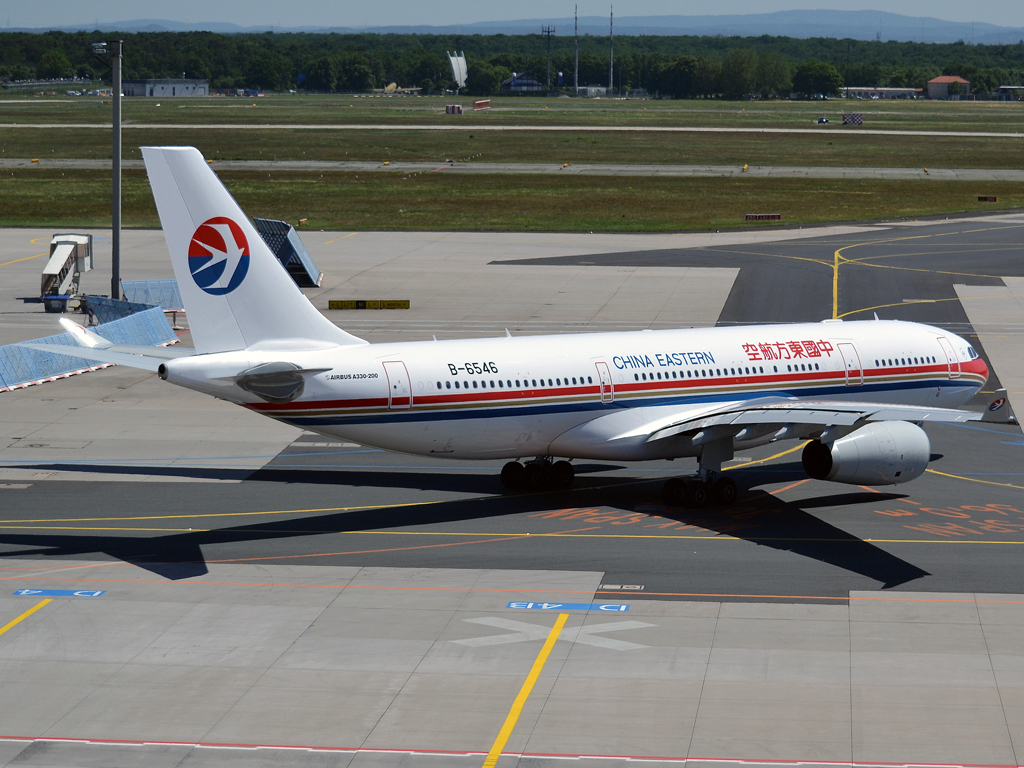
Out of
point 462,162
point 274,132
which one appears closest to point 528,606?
point 462,162

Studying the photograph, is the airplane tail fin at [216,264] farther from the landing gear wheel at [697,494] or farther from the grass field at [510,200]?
the grass field at [510,200]

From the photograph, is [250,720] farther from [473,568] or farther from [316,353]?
[316,353]

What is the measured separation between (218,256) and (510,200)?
86.0 meters

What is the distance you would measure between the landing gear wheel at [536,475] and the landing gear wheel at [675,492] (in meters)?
3.61

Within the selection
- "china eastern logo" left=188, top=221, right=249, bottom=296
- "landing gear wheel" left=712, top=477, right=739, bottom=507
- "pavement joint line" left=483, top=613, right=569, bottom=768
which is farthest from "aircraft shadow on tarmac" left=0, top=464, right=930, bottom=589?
"pavement joint line" left=483, top=613, right=569, bottom=768

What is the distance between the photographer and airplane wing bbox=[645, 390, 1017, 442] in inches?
1283

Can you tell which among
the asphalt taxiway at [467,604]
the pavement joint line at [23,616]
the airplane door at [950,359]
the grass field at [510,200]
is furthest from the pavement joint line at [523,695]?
the grass field at [510,200]

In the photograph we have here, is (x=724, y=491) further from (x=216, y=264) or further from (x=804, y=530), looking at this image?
(x=216, y=264)

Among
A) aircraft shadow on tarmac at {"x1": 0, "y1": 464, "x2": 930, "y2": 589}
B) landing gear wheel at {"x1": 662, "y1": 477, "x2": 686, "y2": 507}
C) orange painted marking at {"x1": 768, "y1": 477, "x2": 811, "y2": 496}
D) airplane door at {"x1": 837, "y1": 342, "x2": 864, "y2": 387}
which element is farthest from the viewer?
airplane door at {"x1": 837, "y1": 342, "x2": 864, "y2": 387}

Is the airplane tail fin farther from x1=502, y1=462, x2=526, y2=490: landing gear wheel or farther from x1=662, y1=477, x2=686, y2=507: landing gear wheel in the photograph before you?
x1=662, y1=477, x2=686, y2=507: landing gear wheel

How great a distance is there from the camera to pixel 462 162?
507 ft

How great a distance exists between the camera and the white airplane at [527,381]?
3150cm

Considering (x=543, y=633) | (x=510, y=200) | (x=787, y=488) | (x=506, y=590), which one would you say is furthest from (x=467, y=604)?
(x=510, y=200)

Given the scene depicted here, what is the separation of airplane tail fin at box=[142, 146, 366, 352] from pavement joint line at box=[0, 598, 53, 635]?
724 centimetres
